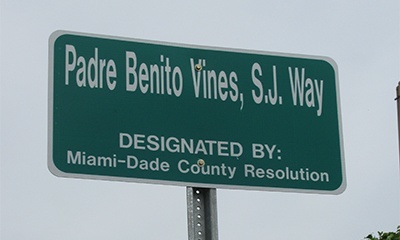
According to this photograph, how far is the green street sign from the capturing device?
14.1ft

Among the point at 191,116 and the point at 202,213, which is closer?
the point at 202,213

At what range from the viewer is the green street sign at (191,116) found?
169 inches

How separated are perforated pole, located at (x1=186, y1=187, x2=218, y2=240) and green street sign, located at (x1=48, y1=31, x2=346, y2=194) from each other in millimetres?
47

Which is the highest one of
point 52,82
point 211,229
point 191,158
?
point 52,82

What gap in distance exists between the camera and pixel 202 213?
4.32 metres

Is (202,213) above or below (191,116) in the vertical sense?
below

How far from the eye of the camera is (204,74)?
15.0 ft

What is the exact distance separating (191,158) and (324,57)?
0.87 meters

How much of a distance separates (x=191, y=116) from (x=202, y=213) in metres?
0.43

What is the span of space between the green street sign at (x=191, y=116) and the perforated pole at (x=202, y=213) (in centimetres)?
5

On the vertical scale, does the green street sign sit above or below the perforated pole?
above

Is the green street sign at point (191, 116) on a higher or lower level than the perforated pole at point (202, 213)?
higher

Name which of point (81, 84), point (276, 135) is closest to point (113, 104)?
point (81, 84)

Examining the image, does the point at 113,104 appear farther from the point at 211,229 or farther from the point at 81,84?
the point at 211,229
